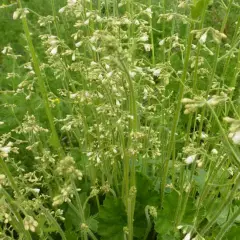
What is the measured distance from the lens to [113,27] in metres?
2.03

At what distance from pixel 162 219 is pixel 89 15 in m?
1.40

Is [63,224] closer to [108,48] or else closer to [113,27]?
[113,27]

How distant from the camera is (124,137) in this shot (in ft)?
8.47

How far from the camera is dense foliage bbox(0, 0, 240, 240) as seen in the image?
1835 millimetres

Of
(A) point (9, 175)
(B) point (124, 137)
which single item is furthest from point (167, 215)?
(A) point (9, 175)

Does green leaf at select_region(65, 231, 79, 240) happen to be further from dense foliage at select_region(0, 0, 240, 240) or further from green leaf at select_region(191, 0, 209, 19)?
green leaf at select_region(191, 0, 209, 19)

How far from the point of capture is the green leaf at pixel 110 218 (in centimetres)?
281

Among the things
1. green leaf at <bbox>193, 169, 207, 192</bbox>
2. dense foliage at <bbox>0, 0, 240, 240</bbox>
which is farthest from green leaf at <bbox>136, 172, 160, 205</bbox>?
green leaf at <bbox>193, 169, 207, 192</bbox>

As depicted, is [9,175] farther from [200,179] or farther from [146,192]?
[200,179]

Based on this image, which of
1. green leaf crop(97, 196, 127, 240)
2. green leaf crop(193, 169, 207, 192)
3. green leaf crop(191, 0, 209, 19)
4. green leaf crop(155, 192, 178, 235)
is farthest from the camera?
green leaf crop(193, 169, 207, 192)

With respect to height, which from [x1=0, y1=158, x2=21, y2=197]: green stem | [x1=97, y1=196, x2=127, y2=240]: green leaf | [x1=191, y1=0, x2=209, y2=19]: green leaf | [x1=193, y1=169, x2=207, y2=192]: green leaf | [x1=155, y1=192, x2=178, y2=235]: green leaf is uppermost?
[x1=191, y1=0, x2=209, y2=19]: green leaf

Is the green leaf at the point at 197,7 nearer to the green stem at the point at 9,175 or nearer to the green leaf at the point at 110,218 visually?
the green stem at the point at 9,175

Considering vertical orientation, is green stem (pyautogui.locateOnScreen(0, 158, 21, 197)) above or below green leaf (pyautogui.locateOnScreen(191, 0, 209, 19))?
below

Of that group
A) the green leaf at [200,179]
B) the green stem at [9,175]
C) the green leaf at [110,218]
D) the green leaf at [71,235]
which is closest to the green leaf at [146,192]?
the green leaf at [110,218]
